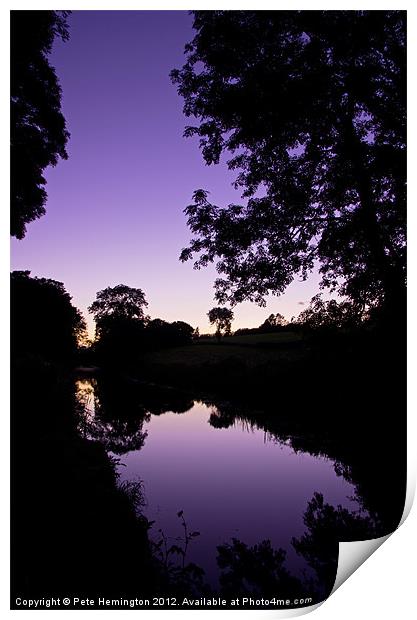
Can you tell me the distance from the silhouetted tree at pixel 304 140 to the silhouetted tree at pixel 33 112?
73.6 inches

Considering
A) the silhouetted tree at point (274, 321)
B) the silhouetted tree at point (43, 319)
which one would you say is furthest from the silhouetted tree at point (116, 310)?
the silhouetted tree at point (274, 321)

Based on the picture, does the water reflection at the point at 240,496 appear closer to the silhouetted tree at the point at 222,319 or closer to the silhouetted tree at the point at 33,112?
→ the silhouetted tree at the point at 222,319

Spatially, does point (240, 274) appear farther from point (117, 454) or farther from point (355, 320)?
point (117, 454)

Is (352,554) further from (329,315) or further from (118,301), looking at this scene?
(118,301)

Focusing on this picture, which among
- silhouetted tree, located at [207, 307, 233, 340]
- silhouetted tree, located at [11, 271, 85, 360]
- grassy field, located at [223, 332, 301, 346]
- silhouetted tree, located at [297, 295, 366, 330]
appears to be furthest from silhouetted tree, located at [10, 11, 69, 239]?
grassy field, located at [223, 332, 301, 346]

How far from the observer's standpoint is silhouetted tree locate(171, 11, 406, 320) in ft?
16.6

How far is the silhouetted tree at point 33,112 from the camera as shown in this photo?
174 inches

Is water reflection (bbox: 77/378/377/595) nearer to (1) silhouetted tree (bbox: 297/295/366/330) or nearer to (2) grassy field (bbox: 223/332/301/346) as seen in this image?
(2) grassy field (bbox: 223/332/301/346)

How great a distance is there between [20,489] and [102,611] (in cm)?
146

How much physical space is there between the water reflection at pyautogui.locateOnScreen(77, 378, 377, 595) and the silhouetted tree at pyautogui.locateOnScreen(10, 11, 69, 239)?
209 inches

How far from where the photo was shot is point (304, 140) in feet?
19.7

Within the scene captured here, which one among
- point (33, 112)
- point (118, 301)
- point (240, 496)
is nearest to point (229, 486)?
point (240, 496)

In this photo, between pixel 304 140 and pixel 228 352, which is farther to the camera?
pixel 228 352

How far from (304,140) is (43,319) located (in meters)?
6.25
